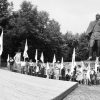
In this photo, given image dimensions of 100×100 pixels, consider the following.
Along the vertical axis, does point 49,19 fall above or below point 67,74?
above

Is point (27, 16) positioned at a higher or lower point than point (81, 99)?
higher

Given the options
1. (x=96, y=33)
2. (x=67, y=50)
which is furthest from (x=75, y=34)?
(x=96, y=33)

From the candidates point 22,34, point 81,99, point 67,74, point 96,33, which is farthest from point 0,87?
point 22,34

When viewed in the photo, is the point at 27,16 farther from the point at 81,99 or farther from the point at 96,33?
the point at 81,99

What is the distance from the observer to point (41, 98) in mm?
6941

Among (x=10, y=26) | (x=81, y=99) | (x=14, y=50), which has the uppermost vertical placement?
(x=10, y=26)

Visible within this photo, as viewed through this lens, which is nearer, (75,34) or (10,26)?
(10,26)

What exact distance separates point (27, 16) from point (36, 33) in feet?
10.3

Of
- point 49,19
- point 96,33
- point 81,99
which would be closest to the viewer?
point 81,99

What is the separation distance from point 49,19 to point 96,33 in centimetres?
2955

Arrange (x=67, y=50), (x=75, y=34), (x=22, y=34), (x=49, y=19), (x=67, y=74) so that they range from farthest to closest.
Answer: (x=75, y=34), (x=67, y=50), (x=49, y=19), (x=22, y=34), (x=67, y=74)

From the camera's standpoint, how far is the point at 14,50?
51.1 m

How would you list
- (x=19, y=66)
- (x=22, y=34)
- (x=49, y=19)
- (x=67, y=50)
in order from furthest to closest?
(x=67, y=50)
(x=49, y=19)
(x=22, y=34)
(x=19, y=66)

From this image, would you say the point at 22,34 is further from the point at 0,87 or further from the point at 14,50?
the point at 0,87
